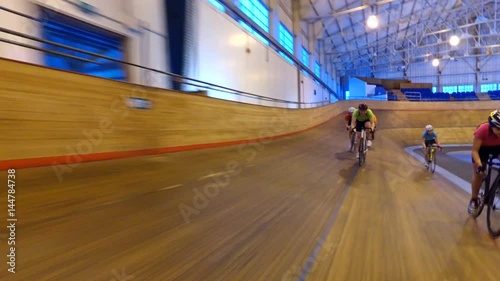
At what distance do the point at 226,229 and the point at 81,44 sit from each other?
6108mm

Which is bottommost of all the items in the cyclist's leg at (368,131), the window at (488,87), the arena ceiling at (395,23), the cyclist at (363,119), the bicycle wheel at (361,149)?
the bicycle wheel at (361,149)

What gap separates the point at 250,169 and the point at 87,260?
Result: 13.0 ft

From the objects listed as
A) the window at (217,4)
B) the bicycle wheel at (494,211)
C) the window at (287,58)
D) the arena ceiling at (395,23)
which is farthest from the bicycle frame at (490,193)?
the arena ceiling at (395,23)

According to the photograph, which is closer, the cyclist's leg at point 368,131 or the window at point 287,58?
the cyclist's leg at point 368,131

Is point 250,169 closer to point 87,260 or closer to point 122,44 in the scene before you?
point 87,260

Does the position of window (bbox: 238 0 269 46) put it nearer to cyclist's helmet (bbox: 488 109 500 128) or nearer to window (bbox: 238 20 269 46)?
window (bbox: 238 20 269 46)

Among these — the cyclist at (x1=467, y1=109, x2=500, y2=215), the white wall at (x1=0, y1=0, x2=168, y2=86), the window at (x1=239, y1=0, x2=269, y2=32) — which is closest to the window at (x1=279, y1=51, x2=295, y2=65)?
the window at (x1=239, y1=0, x2=269, y2=32)

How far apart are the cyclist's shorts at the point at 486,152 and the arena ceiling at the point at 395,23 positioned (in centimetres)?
1984

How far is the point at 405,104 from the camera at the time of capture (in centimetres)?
3083

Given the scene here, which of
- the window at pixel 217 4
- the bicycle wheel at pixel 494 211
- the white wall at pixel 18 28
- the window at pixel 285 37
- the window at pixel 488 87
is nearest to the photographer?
the bicycle wheel at pixel 494 211

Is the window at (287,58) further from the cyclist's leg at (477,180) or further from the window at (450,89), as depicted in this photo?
the window at (450,89)

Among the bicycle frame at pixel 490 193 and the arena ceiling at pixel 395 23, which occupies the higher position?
the arena ceiling at pixel 395 23

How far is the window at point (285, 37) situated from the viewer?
1957 centimetres

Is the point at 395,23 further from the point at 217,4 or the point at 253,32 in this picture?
the point at 217,4
